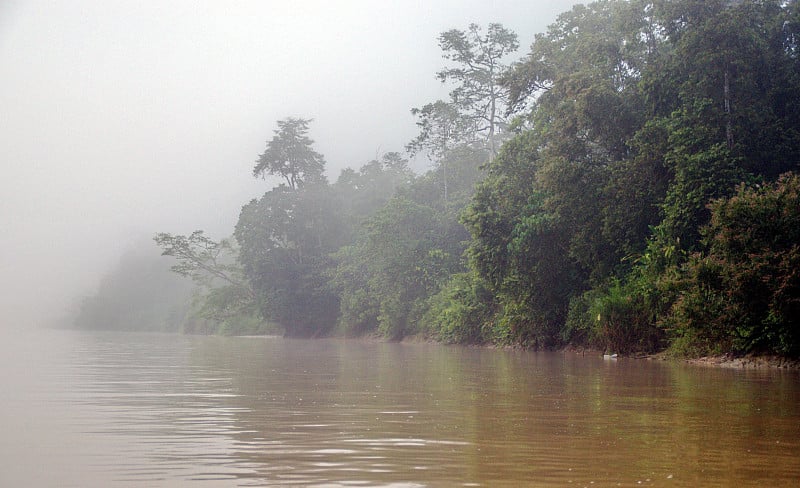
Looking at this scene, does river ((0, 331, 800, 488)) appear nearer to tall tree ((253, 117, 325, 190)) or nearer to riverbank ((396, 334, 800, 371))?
riverbank ((396, 334, 800, 371))

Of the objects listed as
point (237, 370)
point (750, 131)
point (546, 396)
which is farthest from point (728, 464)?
point (750, 131)

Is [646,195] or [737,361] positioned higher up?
[646,195]

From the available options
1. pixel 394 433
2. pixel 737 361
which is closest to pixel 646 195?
pixel 737 361

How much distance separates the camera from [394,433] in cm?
706

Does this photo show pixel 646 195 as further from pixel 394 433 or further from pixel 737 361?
pixel 394 433

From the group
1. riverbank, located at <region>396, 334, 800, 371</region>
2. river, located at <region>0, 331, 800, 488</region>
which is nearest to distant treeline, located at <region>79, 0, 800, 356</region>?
riverbank, located at <region>396, 334, 800, 371</region>

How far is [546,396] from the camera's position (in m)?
10.7

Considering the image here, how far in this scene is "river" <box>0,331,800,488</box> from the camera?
5.21m

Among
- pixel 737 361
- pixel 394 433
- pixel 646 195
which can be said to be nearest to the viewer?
pixel 394 433

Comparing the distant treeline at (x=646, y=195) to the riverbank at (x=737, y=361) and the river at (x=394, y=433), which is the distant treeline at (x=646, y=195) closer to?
the riverbank at (x=737, y=361)

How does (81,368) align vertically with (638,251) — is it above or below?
below

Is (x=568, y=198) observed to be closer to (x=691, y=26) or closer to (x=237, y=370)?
(x=691, y=26)

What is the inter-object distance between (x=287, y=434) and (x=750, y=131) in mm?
20648

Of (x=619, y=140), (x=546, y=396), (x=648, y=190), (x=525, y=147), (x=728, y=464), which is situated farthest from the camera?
(x=525, y=147)
